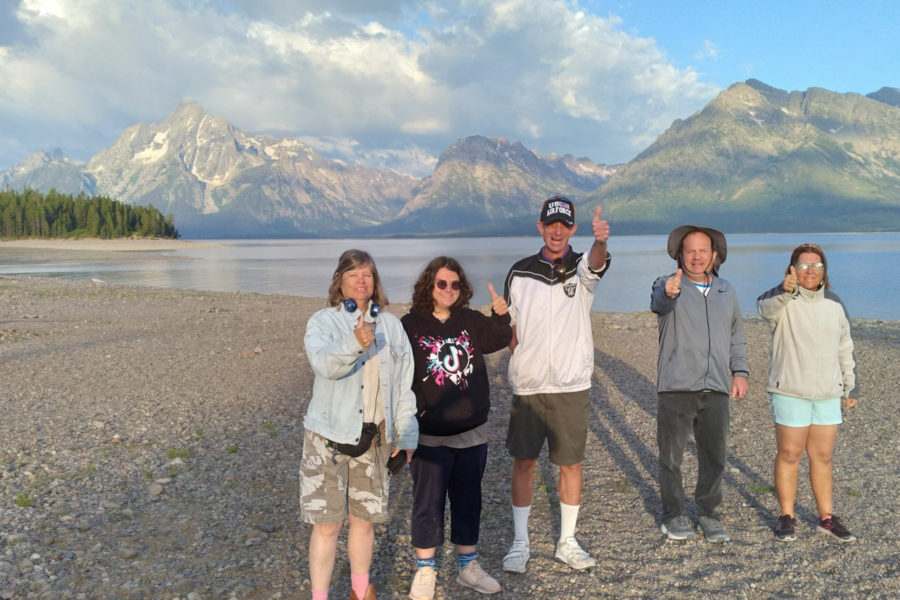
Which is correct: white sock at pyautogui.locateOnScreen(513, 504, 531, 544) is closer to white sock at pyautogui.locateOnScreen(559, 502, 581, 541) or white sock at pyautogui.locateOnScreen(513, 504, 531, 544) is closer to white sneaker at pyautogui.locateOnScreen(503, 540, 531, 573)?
white sneaker at pyautogui.locateOnScreen(503, 540, 531, 573)

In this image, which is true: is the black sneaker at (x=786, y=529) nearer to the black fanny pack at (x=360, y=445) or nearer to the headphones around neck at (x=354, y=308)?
the black fanny pack at (x=360, y=445)

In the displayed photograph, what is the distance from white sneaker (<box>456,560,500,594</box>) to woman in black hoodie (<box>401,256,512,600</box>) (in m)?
0.01

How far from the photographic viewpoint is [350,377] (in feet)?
12.1

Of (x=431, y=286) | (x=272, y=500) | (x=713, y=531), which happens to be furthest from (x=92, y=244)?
(x=713, y=531)

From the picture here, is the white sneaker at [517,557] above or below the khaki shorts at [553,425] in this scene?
below

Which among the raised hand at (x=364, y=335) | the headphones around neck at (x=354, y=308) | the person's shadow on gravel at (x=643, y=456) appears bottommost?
the person's shadow on gravel at (x=643, y=456)

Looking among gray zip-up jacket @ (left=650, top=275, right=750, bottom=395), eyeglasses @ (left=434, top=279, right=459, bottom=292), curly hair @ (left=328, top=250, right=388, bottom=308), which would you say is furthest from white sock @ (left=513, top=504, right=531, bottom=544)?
curly hair @ (left=328, top=250, right=388, bottom=308)

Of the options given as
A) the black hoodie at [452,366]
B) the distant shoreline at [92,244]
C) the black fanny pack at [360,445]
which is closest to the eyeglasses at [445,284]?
the black hoodie at [452,366]

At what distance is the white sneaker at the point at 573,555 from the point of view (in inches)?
186

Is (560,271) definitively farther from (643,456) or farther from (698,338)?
(643,456)

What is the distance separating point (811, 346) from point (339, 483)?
402cm

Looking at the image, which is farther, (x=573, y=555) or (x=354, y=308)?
(x=573, y=555)

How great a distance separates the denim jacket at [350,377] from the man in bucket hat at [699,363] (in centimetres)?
232

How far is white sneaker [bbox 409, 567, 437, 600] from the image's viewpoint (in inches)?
166
